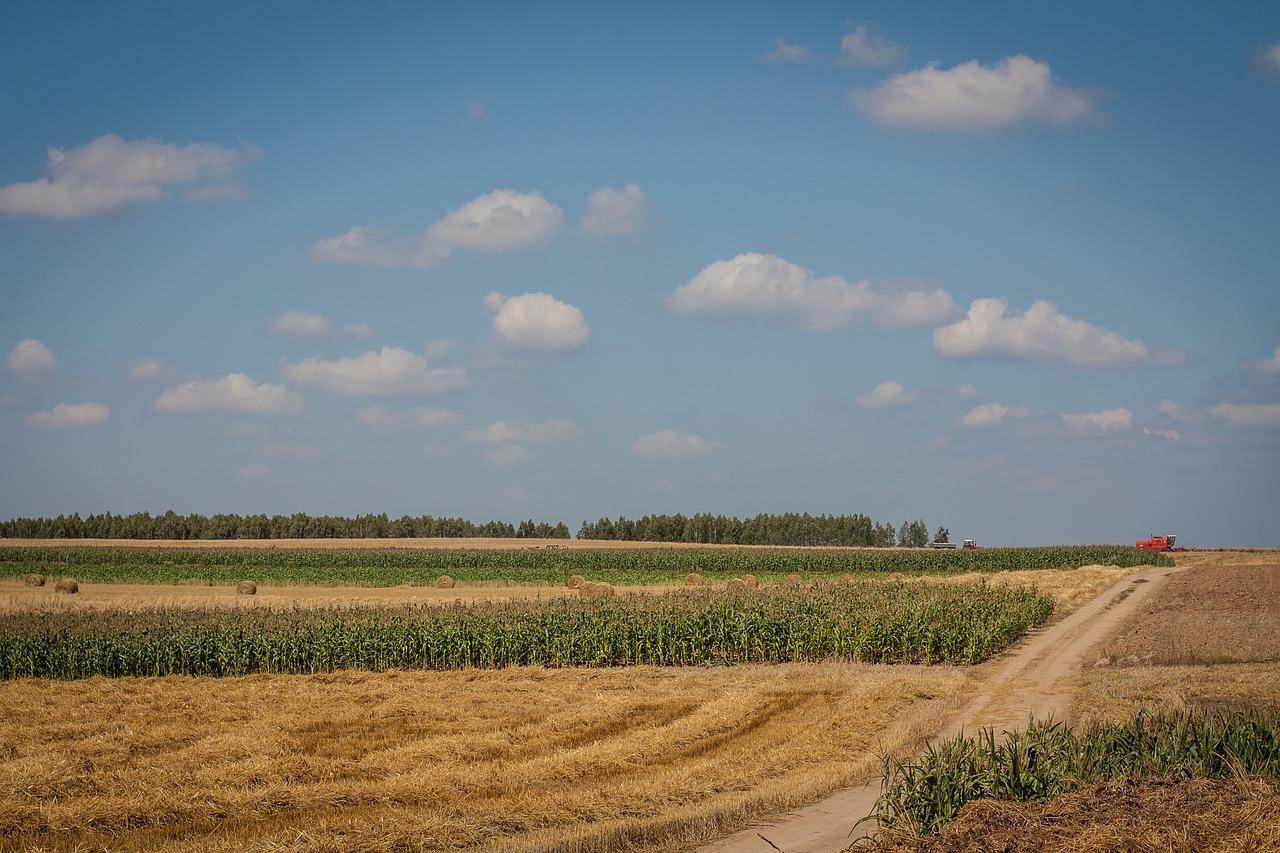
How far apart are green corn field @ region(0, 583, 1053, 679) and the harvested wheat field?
7.08ft

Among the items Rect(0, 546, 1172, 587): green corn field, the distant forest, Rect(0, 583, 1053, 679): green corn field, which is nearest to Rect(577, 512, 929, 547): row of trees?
the distant forest

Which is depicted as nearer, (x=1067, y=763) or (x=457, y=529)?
(x=1067, y=763)

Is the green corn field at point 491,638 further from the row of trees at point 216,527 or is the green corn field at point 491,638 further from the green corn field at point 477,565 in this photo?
the row of trees at point 216,527

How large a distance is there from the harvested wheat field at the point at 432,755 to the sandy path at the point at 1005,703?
43 cm

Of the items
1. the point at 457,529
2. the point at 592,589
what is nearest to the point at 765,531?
the point at 457,529

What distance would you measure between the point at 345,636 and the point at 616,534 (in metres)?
142

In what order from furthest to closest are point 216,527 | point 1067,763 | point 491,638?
point 216,527
point 491,638
point 1067,763

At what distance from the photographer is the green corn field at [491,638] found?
25578 mm

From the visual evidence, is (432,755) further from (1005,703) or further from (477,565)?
(477,565)

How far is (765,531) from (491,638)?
13823 cm

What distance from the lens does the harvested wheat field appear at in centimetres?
1233

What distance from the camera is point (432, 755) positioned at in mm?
15844

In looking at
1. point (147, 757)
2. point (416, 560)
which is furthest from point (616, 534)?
point (147, 757)

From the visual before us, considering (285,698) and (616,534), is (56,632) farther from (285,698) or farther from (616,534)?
(616,534)
